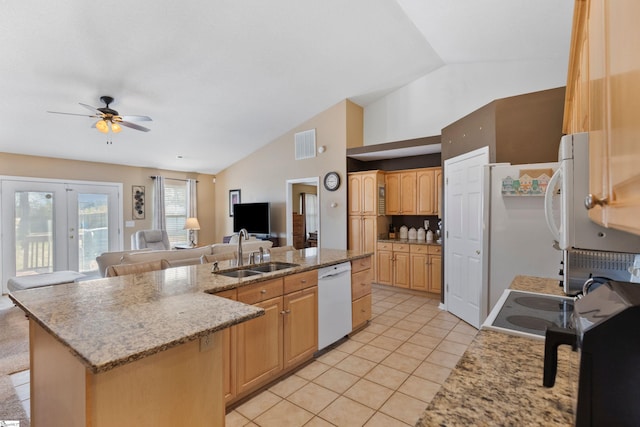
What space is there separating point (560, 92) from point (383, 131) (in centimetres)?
301

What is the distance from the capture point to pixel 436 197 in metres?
5.23

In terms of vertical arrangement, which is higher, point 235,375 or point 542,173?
point 542,173

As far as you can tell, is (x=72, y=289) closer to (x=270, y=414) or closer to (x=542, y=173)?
(x=270, y=414)

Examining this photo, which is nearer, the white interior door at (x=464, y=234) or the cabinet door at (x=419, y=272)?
the white interior door at (x=464, y=234)

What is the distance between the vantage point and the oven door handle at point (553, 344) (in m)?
0.71

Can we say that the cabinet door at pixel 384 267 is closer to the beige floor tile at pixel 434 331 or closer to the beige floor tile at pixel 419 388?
the beige floor tile at pixel 434 331

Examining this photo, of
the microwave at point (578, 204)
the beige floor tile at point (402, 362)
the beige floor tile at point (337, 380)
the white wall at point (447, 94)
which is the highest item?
the white wall at point (447, 94)

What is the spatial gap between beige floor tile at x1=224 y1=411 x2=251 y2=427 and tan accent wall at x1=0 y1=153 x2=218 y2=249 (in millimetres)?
5952

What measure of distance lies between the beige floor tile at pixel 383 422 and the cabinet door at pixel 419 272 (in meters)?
3.15

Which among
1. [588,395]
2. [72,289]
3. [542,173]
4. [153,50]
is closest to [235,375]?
[72,289]

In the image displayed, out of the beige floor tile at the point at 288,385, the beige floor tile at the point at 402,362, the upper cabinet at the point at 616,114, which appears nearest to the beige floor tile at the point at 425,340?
the beige floor tile at the point at 402,362

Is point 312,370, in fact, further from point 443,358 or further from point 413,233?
point 413,233

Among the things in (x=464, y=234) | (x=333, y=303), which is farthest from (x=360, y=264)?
(x=464, y=234)

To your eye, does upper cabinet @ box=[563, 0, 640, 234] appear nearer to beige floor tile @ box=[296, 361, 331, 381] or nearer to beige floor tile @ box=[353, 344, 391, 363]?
beige floor tile @ box=[296, 361, 331, 381]
